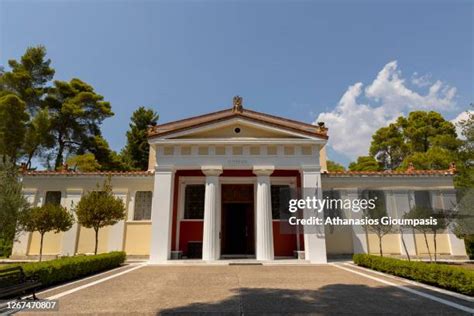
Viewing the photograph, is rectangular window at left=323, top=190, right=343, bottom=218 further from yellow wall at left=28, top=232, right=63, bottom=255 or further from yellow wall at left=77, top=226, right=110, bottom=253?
yellow wall at left=28, top=232, right=63, bottom=255

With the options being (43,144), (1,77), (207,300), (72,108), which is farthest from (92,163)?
(207,300)

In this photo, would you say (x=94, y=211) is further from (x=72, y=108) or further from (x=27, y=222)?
(x=72, y=108)

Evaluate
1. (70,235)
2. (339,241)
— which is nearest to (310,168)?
(339,241)

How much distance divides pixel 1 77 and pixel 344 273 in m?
33.2

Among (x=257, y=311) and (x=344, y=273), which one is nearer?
(x=257, y=311)

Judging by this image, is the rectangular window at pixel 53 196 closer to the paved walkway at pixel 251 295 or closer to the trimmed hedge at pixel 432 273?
the paved walkway at pixel 251 295

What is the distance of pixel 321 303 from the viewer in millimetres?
5930

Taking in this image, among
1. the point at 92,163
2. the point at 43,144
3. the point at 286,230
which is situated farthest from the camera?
the point at 43,144

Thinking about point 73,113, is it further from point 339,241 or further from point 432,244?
point 432,244

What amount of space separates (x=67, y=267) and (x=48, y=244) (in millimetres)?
8109

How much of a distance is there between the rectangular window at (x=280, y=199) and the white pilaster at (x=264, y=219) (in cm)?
212

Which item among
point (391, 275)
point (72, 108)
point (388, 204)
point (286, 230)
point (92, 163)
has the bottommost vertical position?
point (391, 275)

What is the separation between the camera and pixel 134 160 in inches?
1379

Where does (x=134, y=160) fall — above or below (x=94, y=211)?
above
